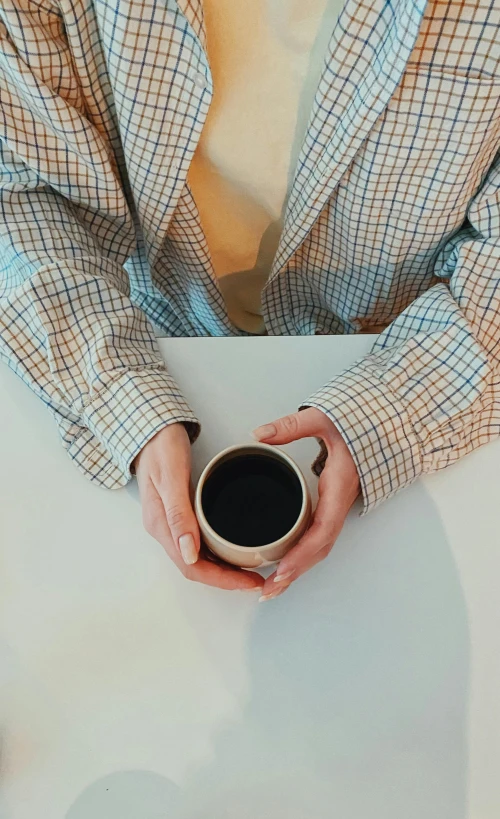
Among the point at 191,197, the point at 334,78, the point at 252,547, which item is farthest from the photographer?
the point at 191,197

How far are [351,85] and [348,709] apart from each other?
53 centimetres

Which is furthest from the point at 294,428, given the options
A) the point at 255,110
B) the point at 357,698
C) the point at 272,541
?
the point at 255,110

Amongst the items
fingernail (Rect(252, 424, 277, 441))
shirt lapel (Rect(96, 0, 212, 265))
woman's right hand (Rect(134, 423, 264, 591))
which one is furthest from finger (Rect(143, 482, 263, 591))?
shirt lapel (Rect(96, 0, 212, 265))

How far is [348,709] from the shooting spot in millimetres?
485

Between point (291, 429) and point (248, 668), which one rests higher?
point (291, 429)

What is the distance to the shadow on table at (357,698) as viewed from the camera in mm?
461

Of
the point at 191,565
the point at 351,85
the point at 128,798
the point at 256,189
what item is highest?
the point at 351,85

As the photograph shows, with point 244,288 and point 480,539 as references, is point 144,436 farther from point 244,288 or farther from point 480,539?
point 244,288

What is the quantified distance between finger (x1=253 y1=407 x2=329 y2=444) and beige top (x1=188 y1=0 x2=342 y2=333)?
11.3 inches

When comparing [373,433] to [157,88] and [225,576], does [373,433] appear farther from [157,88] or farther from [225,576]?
[157,88]

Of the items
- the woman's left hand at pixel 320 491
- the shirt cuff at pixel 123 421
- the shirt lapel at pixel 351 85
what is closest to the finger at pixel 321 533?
the woman's left hand at pixel 320 491

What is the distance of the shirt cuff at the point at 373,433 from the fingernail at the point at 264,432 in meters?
0.06

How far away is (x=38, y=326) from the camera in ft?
1.93

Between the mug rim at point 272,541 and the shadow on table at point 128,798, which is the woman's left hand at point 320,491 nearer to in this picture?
the mug rim at point 272,541
